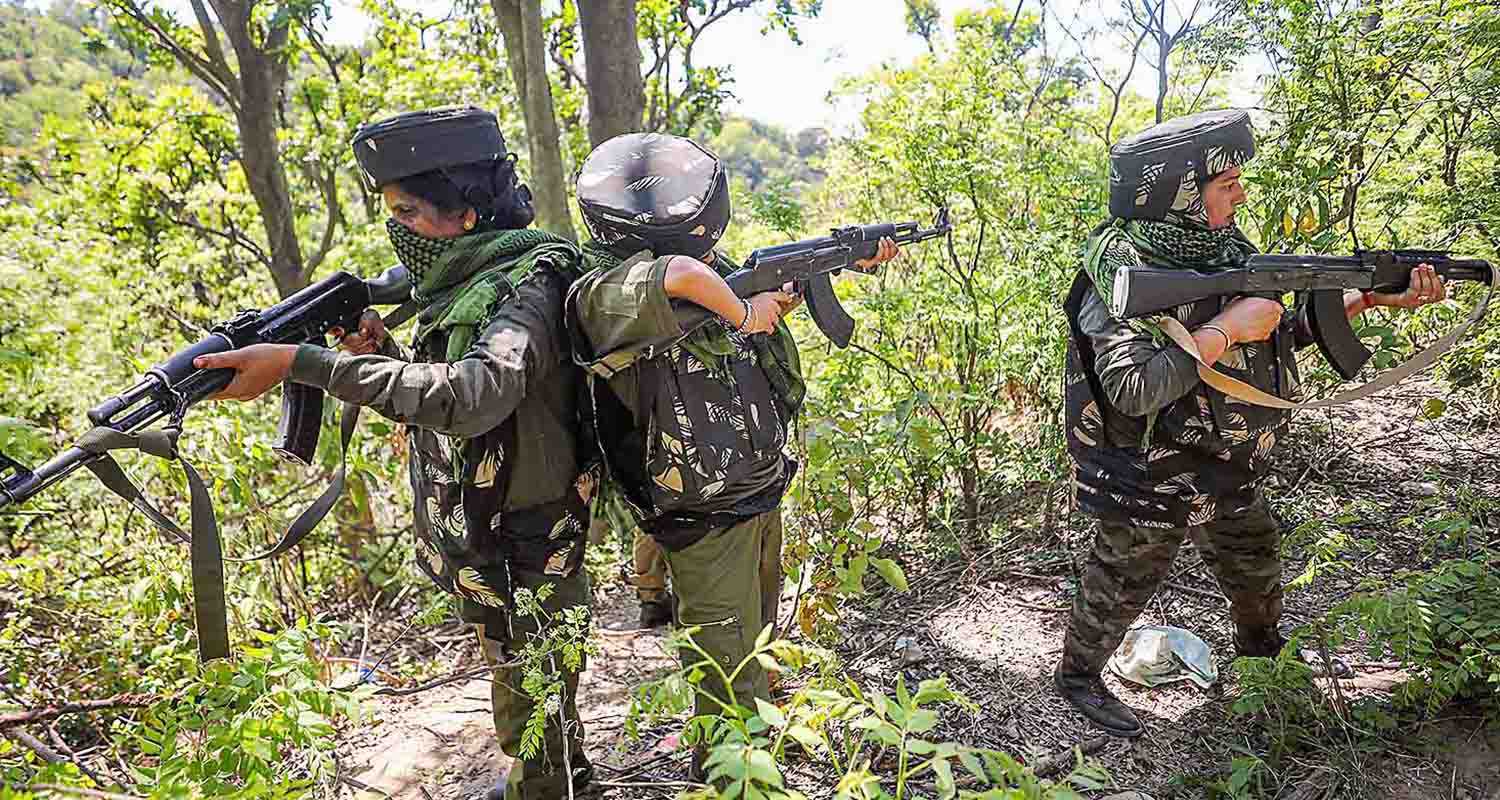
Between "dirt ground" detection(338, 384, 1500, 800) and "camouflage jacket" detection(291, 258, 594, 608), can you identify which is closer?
"camouflage jacket" detection(291, 258, 594, 608)

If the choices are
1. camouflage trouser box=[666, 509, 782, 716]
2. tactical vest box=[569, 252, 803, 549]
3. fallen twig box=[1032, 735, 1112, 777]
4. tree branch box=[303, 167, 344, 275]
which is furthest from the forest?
tree branch box=[303, 167, 344, 275]

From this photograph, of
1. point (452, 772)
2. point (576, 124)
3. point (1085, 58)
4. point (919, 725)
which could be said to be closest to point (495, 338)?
point (919, 725)

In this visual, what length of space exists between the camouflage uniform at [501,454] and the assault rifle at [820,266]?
0.49 meters

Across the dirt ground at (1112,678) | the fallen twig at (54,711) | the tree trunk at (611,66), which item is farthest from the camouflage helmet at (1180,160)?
the fallen twig at (54,711)

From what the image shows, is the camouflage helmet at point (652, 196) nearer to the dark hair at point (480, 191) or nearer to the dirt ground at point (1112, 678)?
the dark hair at point (480, 191)

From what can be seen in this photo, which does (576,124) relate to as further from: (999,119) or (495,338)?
(495,338)

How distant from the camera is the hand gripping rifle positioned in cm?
159

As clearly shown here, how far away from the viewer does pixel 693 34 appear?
24.4 ft

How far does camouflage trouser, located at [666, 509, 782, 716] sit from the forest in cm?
18

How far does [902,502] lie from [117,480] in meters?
3.00

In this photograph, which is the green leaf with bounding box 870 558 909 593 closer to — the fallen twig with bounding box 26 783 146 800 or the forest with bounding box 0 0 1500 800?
the forest with bounding box 0 0 1500 800

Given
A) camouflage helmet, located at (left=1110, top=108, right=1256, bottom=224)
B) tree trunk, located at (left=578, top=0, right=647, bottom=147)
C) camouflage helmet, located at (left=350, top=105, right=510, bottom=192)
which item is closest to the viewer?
camouflage helmet, located at (left=350, top=105, right=510, bottom=192)

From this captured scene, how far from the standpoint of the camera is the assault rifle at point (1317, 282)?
2318 mm

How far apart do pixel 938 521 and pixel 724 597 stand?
6.53ft
